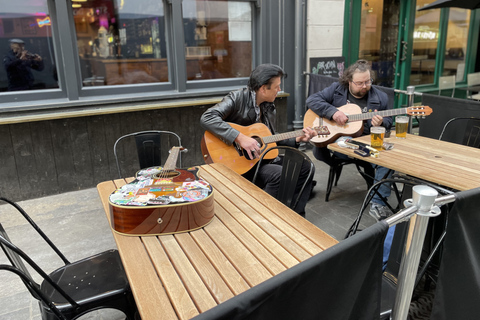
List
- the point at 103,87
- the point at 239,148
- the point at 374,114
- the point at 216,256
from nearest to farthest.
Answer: the point at 216,256
the point at 239,148
the point at 374,114
the point at 103,87

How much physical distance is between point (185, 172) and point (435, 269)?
155cm

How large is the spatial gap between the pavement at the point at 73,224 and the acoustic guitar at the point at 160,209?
3.23 feet

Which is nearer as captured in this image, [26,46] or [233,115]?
[233,115]

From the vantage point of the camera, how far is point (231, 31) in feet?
17.4

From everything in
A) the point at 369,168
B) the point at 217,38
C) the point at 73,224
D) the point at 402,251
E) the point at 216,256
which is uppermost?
the point at 217,38

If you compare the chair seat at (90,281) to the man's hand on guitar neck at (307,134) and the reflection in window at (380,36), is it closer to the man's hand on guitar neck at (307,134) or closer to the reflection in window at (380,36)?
the man's hand on guitar neck at (307,134)

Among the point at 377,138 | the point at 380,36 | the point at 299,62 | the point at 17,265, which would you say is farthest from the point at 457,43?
the point at 17,265

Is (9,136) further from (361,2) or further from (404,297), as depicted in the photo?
(361,2)

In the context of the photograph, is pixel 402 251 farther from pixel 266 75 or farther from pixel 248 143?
pixel 266 75

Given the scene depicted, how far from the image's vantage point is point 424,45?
7.30m

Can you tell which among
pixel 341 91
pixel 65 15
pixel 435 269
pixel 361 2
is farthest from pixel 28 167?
pixel 361 2

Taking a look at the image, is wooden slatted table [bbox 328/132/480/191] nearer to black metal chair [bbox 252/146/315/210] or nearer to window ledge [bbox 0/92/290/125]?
black metal chair [bbox 252/146/315/210]

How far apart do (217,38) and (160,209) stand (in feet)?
13.3

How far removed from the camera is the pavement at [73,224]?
8.46 ft
